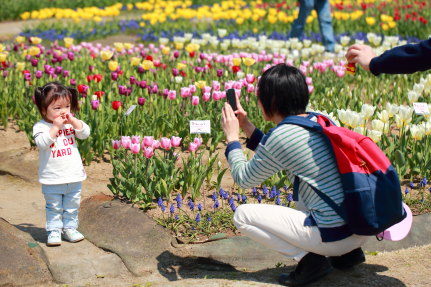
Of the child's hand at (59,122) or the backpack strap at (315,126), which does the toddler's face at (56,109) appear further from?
the backpack strap at (315,126)

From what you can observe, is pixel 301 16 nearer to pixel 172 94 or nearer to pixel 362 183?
pixel 172 94

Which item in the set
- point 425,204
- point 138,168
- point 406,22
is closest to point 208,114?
point 138,168

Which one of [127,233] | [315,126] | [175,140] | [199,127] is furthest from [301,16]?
[315,126]

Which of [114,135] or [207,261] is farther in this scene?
[114,135]

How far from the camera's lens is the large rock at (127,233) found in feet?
14.6

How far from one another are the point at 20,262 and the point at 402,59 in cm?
231

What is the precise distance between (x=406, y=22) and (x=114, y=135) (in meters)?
7.45

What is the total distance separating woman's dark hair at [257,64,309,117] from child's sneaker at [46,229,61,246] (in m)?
1.57

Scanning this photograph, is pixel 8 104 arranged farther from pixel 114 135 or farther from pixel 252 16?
pixel 252 16

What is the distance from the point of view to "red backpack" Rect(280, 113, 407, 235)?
3572 mm

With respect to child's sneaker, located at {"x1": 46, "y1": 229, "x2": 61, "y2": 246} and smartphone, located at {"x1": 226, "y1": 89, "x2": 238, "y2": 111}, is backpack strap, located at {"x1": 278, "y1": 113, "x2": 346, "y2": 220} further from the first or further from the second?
child's sneaker, located at {"x1": 46, "y1": 229, "x2": 61, "y2": 246}

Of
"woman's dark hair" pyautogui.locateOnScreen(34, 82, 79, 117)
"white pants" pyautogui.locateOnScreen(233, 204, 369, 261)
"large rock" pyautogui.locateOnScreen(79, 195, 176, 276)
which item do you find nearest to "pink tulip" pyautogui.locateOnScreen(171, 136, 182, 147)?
"large rock" pyautogui.locateOnScreen(79, 195, 176, 276)

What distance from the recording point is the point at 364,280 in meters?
3.94

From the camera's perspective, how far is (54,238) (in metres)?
4.53
